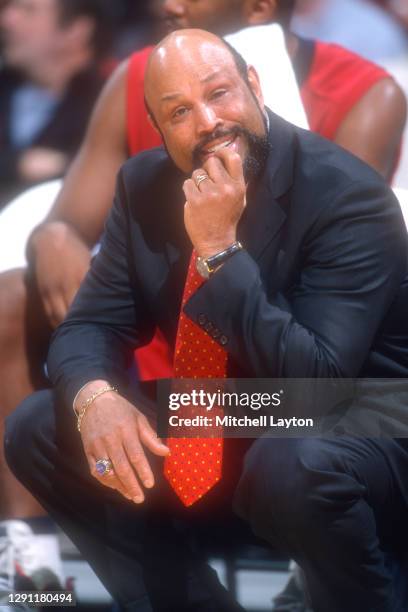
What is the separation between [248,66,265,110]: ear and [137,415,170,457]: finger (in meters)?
0.48

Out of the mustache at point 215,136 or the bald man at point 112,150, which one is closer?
the mustache at point 215,136

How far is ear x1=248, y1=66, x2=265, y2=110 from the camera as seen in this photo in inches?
62.9

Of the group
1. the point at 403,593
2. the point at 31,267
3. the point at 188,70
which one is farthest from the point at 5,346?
the point at 403,593

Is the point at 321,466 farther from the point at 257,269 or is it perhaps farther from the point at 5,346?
the point at 5,346

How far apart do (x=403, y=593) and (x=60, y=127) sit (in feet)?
3.14

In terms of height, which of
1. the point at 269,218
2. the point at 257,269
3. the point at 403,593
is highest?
the point at 269,218

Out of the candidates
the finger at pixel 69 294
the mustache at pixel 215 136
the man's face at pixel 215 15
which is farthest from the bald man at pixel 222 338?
the man's face at pixel 215 15

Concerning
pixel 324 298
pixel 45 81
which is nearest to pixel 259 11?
pixel 45 81

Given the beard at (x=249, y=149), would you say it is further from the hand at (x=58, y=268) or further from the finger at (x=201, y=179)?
the hand at (x=58, y=268)

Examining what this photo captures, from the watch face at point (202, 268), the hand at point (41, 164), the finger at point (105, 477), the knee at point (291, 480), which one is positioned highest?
the hand at point (41, 164)

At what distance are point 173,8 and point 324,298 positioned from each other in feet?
2.15

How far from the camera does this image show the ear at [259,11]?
5.98ft

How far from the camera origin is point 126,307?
5.49 feet

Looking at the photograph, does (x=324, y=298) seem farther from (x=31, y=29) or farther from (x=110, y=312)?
(x=31, y=29)
